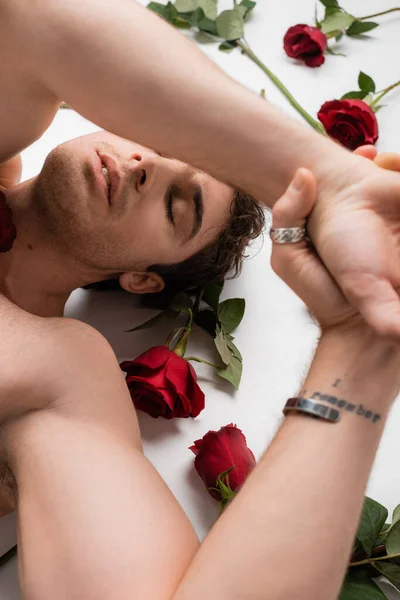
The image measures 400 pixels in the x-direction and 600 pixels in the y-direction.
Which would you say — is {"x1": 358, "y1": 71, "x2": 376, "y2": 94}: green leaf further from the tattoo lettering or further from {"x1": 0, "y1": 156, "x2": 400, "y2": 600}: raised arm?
the tattoo lettering

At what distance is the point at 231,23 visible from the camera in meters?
1.71

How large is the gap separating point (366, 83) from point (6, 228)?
921 mm

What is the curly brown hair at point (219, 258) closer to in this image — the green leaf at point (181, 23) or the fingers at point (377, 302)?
the fingers at point (377, 302)

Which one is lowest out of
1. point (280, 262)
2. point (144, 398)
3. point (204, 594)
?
point (144, 398)

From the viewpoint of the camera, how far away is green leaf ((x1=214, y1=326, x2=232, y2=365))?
125 cm

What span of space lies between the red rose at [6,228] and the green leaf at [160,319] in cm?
27

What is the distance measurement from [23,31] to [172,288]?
563 millimetres

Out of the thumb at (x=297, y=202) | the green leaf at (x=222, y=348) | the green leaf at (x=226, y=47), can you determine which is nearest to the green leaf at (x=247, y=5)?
the green leaf at (x=226, y=47)

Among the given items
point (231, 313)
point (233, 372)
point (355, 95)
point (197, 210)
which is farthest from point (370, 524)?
point (355, 95)

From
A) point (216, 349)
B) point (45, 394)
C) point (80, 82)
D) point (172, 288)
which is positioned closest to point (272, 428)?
point (216, 349)

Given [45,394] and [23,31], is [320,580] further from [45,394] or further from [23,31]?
[23,31]

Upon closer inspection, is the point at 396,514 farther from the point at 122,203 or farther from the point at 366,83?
the point at 366,83

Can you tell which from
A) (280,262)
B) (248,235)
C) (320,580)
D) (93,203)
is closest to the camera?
(320,580)

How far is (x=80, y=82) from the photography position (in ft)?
3.08
